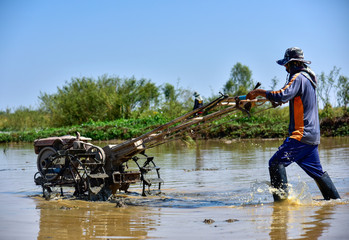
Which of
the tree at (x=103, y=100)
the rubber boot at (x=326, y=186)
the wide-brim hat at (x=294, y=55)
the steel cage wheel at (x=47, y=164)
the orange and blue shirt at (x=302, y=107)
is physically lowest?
the rubber boot at (x=326, y=186)

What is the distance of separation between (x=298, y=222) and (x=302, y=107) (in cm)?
155

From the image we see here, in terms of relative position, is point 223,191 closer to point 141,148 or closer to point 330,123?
point 141,148

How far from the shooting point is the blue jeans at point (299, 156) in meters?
5.95

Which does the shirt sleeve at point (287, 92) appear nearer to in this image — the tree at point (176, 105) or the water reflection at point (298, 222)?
the water reflection at point (298, 222)

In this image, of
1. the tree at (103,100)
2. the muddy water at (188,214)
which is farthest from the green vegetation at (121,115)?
the muddy water at (188,214)

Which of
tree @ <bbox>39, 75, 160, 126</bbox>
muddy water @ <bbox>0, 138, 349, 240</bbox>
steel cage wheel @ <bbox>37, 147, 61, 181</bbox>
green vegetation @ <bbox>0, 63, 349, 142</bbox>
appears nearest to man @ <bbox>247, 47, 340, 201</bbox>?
muddy water @ <bbox>0, 138, 349, 240</bbox>

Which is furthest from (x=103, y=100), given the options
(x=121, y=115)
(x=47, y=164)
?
(x=47, y=164)

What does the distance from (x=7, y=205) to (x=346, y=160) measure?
7.97m

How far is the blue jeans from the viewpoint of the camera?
5.95m

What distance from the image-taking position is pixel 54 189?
8602mm

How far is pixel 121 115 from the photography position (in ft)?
110

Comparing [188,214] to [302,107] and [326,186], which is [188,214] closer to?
[326,186]

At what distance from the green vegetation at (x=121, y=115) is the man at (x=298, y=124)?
16153 millimetres

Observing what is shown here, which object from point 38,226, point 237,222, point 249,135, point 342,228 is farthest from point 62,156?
point 249,135
